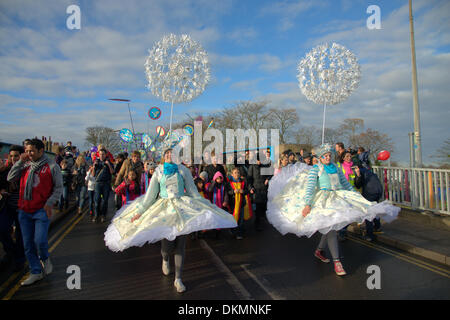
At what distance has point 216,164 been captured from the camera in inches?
318

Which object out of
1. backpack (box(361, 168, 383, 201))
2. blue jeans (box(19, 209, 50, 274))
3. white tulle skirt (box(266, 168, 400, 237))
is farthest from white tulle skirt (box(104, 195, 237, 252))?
backpack (box(361, 168, 383, 201))

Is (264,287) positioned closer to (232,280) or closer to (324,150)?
(232,280)

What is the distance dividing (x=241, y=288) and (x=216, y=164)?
4.16 meters

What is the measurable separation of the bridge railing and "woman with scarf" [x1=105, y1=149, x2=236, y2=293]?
6.83 metres

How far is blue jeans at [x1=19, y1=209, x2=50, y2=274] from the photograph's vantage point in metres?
4.61

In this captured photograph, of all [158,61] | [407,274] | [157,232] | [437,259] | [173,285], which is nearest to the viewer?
[157,232]

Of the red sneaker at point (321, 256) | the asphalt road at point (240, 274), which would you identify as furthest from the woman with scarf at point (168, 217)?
the red sneaker at point (321, 256)

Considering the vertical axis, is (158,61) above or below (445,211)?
above

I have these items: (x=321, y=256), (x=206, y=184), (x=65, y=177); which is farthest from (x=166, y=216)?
(x=65, y=177)

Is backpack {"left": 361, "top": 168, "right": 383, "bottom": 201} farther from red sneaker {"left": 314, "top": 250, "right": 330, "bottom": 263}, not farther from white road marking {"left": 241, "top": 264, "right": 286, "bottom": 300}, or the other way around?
white road marking {"left": 241, "top": 264, "right": 286, "bottom": 300}

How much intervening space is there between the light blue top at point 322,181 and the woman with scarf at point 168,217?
4.98 feet
